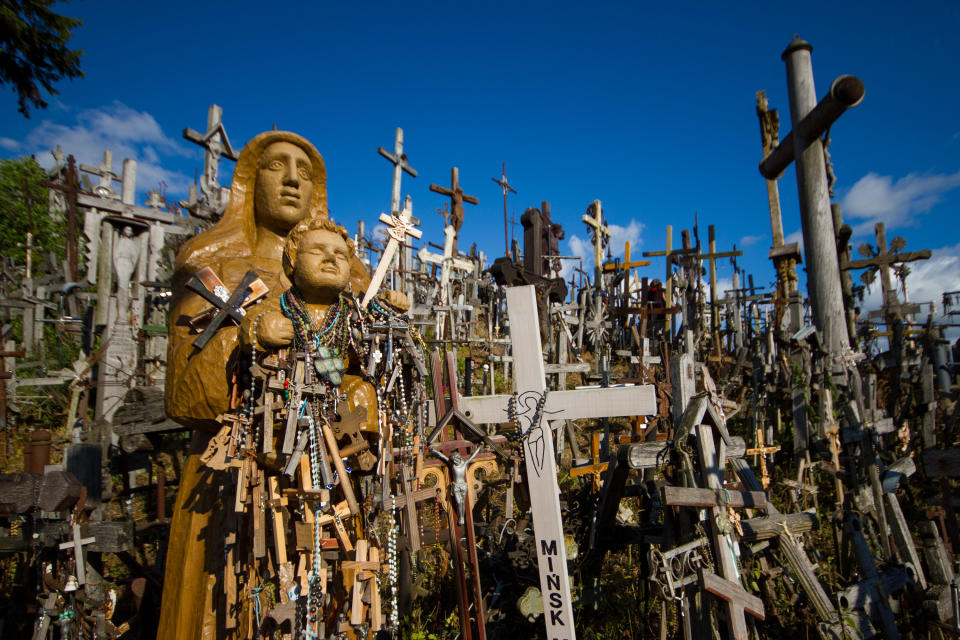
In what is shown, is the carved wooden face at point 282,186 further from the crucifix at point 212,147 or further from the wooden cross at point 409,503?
the crucifix at point 212,147

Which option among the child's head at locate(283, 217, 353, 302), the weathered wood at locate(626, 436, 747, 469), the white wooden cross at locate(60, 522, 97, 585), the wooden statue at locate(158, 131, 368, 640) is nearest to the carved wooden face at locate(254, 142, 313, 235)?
the wooden statue at locate(158, 131, 368, 640)

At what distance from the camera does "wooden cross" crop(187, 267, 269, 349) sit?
11.9 ft

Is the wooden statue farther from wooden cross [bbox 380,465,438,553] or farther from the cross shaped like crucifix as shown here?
the cross shaped like crucifix

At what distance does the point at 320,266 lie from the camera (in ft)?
11.1

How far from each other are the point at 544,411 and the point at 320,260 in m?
2.27

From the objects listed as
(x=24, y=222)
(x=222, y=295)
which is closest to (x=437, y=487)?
(x=222, y=295)

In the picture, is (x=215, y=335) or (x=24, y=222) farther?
(x=24, y=222)

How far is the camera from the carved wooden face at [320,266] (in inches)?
133

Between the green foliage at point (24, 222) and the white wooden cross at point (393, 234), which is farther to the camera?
the green foliage at point (24, 222)

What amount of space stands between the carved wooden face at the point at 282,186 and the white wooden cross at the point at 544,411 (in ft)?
6.07

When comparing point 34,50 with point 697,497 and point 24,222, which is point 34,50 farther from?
point 24,222

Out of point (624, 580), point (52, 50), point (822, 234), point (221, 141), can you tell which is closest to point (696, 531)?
point (624, 580)

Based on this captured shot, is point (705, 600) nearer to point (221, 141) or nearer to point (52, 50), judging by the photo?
point (221, 141)

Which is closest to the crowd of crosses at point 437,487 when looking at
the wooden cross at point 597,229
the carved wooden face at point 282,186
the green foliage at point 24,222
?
the carved wooden face at point 282,186
